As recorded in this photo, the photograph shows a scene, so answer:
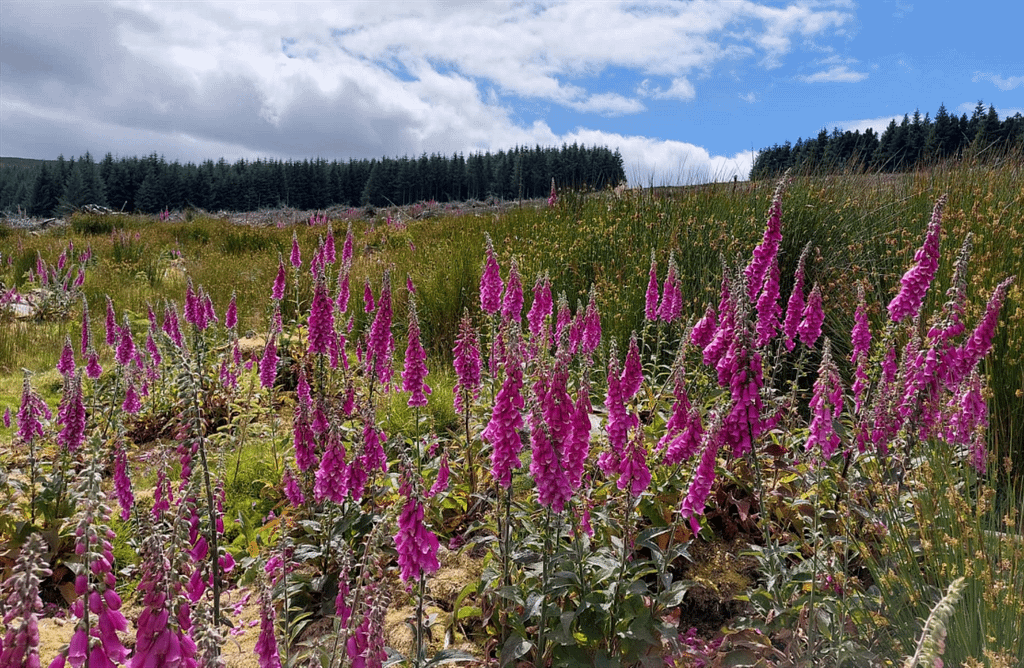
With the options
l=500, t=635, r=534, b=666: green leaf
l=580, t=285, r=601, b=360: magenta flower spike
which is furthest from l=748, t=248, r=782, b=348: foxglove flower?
l=500, t=635, r=534, b=666: green leaf

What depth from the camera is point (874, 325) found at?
536 cm

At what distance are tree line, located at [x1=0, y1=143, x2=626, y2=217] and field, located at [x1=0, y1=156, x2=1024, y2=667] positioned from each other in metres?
57.4

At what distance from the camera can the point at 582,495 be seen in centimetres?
301

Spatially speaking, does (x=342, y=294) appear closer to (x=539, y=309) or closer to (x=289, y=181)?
(x=539, y=309)

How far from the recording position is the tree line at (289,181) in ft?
209

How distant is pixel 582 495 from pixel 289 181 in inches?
3029

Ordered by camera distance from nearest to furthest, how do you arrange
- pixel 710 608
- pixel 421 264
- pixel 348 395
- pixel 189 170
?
pixel 710 608 < pixel 348 395 < pixel 421 264 < pixel 189 170

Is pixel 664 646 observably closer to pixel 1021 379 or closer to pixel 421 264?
pixel 1021 379

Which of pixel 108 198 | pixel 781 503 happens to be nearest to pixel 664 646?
pixel 781 503

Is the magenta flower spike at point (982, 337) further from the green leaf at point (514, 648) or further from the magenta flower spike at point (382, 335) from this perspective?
the magenta flower spike at point (382, 335)

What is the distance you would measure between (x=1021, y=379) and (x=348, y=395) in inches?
186

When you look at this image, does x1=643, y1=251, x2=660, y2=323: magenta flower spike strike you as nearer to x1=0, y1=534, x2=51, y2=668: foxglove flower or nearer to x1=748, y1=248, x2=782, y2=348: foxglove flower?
x1=748, y1=248, x2=782, y2=348: foxglove flower

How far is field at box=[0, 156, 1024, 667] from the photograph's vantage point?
6.44 ft

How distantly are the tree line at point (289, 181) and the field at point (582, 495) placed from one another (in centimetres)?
5737
